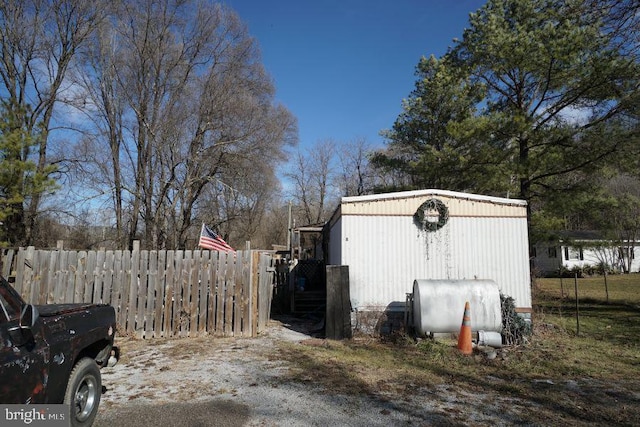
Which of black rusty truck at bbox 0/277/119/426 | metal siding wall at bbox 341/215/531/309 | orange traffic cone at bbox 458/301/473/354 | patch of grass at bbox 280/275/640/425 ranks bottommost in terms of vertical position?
patch of grass at bbox 280/275/640/425

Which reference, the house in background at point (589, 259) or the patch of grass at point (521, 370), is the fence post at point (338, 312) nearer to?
the patch of grass at point (521, 370)

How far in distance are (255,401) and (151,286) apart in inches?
171

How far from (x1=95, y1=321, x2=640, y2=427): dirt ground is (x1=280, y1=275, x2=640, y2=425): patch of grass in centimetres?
18

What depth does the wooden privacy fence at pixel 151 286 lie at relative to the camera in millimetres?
8094

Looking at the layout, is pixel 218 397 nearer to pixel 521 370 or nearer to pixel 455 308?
pixel 521 370

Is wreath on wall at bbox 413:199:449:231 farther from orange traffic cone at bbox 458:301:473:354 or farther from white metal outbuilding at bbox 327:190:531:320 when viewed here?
orange traffic cone at bbox 458:301:473:354

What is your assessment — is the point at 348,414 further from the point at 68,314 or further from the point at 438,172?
the point at 438,172

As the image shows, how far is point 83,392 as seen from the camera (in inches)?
151

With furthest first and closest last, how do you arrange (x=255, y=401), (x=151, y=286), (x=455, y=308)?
(x=151, y=286)
(x=455, y=308)
(x=255, y=401)

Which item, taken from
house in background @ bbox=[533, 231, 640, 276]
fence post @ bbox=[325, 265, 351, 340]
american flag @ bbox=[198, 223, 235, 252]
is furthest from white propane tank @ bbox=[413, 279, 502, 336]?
house in background @ bbox=[533, 231, 640, 276]

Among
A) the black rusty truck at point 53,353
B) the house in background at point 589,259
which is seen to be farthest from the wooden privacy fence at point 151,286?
the house in background at point 589,259

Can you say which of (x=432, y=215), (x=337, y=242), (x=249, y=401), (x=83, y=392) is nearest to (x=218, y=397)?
(x=249, y=401)

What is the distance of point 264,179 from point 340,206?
47.1ft

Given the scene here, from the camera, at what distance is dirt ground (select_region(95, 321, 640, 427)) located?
14.0 feet
